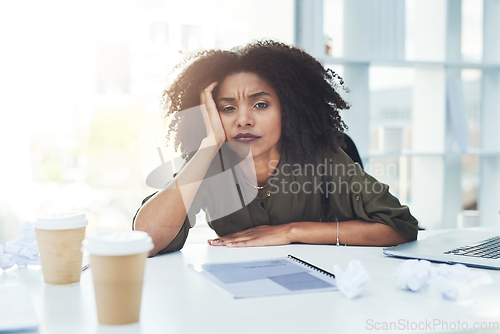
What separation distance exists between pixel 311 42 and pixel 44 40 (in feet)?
4.33

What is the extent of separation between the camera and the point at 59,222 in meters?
0.76

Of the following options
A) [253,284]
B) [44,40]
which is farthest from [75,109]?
[253,284]

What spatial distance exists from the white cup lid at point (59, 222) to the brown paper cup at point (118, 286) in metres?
0.18

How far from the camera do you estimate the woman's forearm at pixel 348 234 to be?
1.25 metres

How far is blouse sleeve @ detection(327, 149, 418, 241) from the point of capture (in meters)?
1.27

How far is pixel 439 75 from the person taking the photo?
2.79 meters

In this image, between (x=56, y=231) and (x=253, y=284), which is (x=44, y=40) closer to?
(x=56, y=231)

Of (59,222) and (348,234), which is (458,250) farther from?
(59,222)

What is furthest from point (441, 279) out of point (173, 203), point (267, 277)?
point (173, 203)

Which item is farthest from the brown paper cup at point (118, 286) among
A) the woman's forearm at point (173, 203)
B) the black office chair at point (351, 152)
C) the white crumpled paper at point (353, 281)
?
the black office chair at point (351, 152)

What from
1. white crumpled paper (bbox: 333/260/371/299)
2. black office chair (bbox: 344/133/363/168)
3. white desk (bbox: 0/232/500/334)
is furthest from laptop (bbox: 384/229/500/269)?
black office chair (bbox: 344/133/363/168)

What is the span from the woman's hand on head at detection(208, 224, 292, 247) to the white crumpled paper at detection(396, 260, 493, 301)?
1.51 feet

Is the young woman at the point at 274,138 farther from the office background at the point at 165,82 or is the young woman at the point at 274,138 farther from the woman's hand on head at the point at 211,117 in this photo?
Result: the office background at the point at 165,82

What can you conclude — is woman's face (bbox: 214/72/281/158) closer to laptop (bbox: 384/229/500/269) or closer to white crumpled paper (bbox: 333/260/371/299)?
laptop (bbox: 384/229/500/269)
